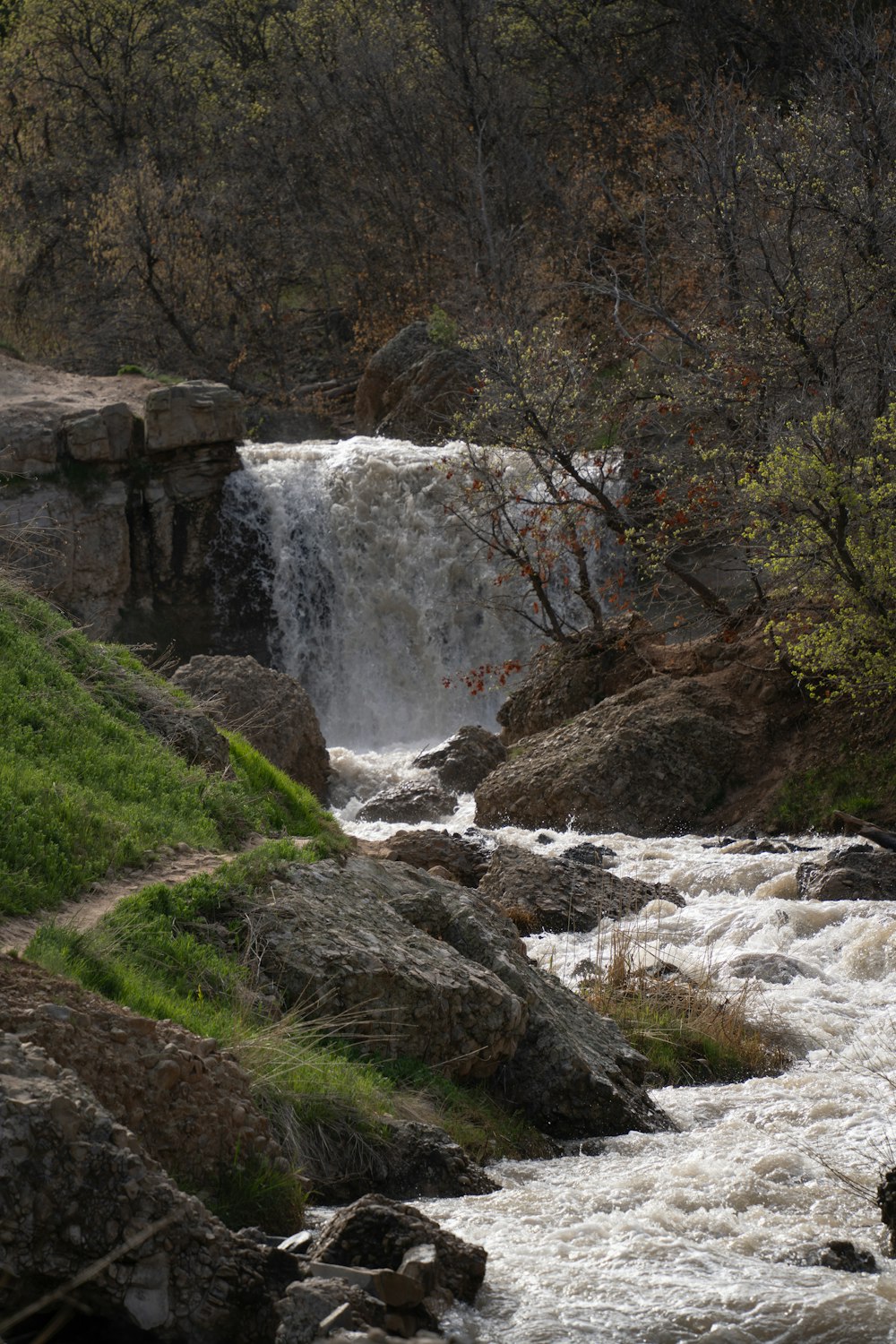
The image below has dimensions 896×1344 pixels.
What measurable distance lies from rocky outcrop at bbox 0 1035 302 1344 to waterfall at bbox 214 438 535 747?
1767 centimetres

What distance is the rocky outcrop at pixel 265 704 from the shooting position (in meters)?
15.7

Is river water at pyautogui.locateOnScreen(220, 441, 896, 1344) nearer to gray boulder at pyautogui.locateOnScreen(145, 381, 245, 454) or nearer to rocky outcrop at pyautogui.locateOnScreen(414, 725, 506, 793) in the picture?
rocky outcrop at pyautogui.locateOnScreen(414, 725, 506, 793)

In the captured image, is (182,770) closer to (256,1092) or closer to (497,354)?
(256,1092)

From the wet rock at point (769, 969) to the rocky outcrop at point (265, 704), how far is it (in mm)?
7046

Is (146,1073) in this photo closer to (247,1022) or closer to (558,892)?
(247,1022)

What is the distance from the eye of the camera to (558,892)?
37.0 feet

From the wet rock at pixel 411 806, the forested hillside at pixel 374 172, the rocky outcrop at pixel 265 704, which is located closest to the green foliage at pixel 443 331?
the forested hillside at pixel 374 172

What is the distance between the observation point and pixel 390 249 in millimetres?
34219

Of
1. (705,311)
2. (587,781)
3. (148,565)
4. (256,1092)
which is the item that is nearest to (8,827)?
(256,1092)

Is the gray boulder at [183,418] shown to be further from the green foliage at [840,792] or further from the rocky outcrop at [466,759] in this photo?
the green foliage at [840,792]

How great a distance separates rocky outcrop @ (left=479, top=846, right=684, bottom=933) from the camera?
10.8 meters

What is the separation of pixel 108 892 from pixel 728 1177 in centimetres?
299

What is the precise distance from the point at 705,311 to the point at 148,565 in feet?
33.0

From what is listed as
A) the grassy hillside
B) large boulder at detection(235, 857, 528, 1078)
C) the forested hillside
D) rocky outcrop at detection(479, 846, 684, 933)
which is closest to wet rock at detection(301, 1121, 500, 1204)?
large boulder at detection(235, 857, 528, 1078)
